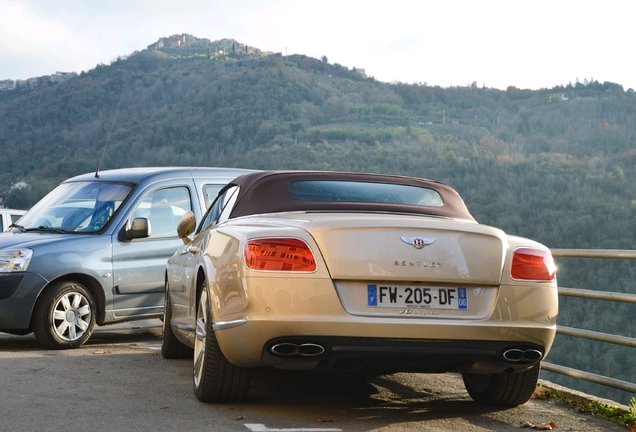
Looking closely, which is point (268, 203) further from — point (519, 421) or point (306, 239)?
point (519, 421)

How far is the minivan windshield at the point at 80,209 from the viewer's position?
952 cm

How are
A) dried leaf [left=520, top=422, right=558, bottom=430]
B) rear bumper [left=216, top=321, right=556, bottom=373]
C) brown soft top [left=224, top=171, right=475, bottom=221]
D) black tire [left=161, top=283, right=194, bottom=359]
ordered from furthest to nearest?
black tire [left=161, top=283, right=194, bottom=359]
brown soft top [left=224, top=171, right=475, bottom=221]
dried leaf [left=520, top=422, right=558, bottom=430]
rear bumper [left=216, top=321, right=556, bottom=373]

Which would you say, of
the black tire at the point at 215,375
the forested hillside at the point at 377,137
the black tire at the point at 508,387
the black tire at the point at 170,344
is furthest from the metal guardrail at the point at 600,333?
the forested hillside at the point at 377,137

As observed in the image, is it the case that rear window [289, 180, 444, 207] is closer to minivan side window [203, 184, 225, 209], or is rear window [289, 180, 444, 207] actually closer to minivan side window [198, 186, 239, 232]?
minivan side window [198, 186, 239, 232]

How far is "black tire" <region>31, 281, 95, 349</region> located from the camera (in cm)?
875

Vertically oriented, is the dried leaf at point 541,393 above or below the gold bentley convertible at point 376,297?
below

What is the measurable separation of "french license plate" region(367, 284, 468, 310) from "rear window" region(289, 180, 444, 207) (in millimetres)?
1260

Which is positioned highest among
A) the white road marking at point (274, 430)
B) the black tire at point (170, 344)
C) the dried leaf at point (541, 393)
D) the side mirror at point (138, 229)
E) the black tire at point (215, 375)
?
the side mirror at point (138, 229)

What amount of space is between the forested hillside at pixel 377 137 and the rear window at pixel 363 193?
37.6 meters

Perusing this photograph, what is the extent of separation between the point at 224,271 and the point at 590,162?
10367 centimetres

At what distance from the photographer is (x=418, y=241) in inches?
198

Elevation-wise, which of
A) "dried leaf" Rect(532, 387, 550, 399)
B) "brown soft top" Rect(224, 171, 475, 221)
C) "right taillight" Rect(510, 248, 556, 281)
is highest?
"brown soft top" Rect(224, 171, 475, 221)

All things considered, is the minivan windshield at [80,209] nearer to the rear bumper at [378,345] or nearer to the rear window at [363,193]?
the rear window at [363,193]

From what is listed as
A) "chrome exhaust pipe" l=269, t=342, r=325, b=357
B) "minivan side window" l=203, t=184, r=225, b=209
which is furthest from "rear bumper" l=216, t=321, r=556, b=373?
"minivan side window" l=203, t=184, r=225, b=209
